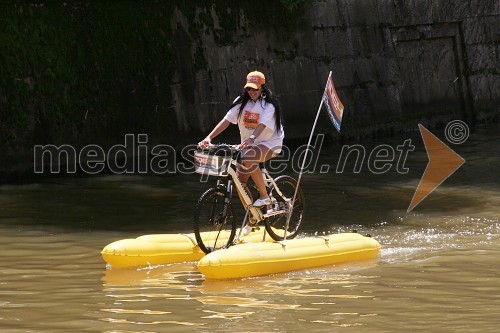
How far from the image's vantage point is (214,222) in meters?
10.8

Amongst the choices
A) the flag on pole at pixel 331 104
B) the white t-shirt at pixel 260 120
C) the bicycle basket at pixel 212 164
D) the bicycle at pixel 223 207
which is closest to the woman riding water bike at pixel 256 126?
the white t-shirt at pixel 260 120

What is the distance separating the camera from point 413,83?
2355cm

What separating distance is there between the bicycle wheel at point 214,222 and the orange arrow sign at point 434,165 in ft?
12.9

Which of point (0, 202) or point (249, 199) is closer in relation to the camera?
point (249, 199)

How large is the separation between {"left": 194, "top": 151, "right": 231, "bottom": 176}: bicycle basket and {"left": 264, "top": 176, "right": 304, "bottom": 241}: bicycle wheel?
0.92 meters

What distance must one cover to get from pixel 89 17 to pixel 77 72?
36.6 inches

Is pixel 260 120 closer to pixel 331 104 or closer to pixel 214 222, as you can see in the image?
pixel 214 222

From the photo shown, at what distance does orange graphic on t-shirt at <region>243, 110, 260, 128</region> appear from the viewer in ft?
36.3

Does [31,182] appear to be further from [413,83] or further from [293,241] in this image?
[413,83]

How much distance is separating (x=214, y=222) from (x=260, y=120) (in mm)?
1109

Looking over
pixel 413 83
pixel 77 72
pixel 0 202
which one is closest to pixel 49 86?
pixel 77 72

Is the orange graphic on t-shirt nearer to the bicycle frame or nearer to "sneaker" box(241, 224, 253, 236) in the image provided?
the bicycle frame

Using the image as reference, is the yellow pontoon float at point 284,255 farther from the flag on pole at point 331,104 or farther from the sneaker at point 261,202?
the flag on pole at point 331,104

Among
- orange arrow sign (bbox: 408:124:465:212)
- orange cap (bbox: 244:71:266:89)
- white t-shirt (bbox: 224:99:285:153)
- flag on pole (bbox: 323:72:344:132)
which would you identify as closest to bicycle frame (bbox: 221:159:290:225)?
white t-shirt (bbox: 224:99:285:153)
